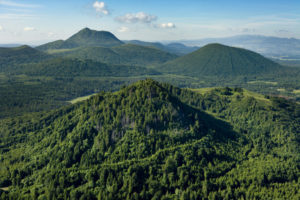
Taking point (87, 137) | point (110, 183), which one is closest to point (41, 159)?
point (87, 137)

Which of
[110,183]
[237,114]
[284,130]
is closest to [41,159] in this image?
[110,183]

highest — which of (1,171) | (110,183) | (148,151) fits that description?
(148,151)

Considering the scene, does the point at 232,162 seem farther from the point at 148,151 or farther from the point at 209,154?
the point at 148,151

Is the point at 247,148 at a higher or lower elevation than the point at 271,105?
lower

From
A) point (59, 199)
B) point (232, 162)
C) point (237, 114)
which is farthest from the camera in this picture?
point (237, 114)

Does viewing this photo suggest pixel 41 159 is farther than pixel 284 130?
No

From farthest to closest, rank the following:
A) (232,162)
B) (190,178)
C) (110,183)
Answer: (232,162), (190,178), (110,183)
